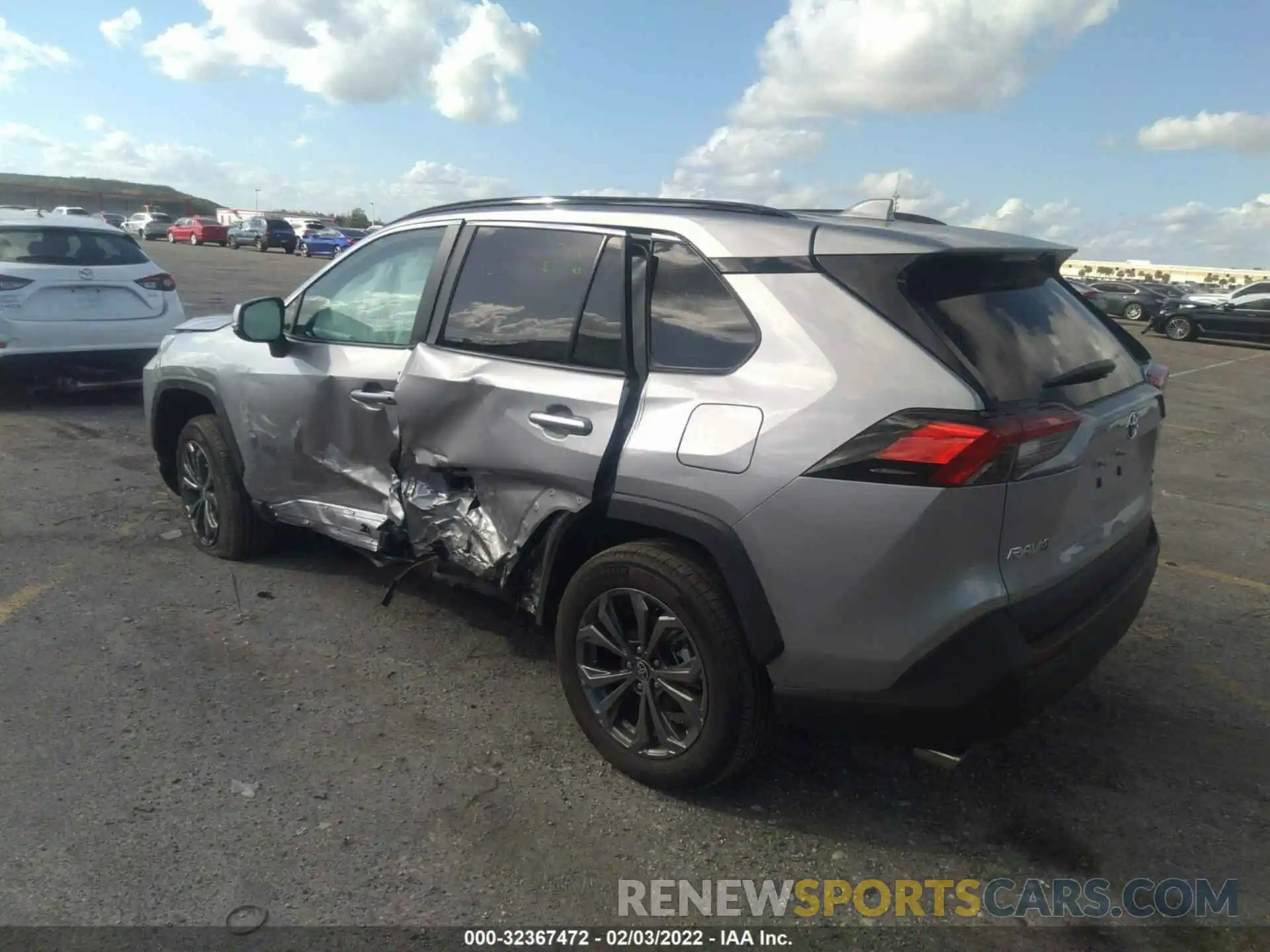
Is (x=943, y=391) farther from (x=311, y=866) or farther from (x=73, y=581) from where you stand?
(x=73, y=581)

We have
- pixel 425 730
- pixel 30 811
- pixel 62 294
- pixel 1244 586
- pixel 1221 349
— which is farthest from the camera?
pixel 1221 349

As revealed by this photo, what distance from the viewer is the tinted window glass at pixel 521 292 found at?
11.2ft

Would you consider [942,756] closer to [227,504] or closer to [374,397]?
[374,397]

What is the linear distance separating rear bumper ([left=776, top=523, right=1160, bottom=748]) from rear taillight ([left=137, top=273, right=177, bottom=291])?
8037 mm

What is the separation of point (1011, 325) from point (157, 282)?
8.26 m

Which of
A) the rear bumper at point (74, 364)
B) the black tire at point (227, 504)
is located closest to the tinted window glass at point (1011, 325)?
the black tire at point (227, 504)

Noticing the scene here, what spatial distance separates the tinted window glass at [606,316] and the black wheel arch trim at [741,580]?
0.65 meters

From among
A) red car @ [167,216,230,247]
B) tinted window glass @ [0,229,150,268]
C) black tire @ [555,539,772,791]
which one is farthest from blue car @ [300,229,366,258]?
black tire @ [555,539,772,791]

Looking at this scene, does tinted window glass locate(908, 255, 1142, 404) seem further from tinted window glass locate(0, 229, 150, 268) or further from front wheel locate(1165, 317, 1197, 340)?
front wheel locate(1165, 317, 1197, 340)

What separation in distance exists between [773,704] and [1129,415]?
4.79 feet

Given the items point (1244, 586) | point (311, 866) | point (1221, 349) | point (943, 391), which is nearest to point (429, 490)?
point (311, 866)

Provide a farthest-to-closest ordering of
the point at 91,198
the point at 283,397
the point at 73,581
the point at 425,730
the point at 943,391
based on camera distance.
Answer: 1. the point at 91,198
2. the point at 73,581
3. the point at 283,397
4. the point at 425,730
5. the point at 943,391

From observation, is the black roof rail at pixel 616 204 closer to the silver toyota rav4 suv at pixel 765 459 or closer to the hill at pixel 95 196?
the silver toyota rav4 suv at pixel 765 459

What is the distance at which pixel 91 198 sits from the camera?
8906 centimetres
